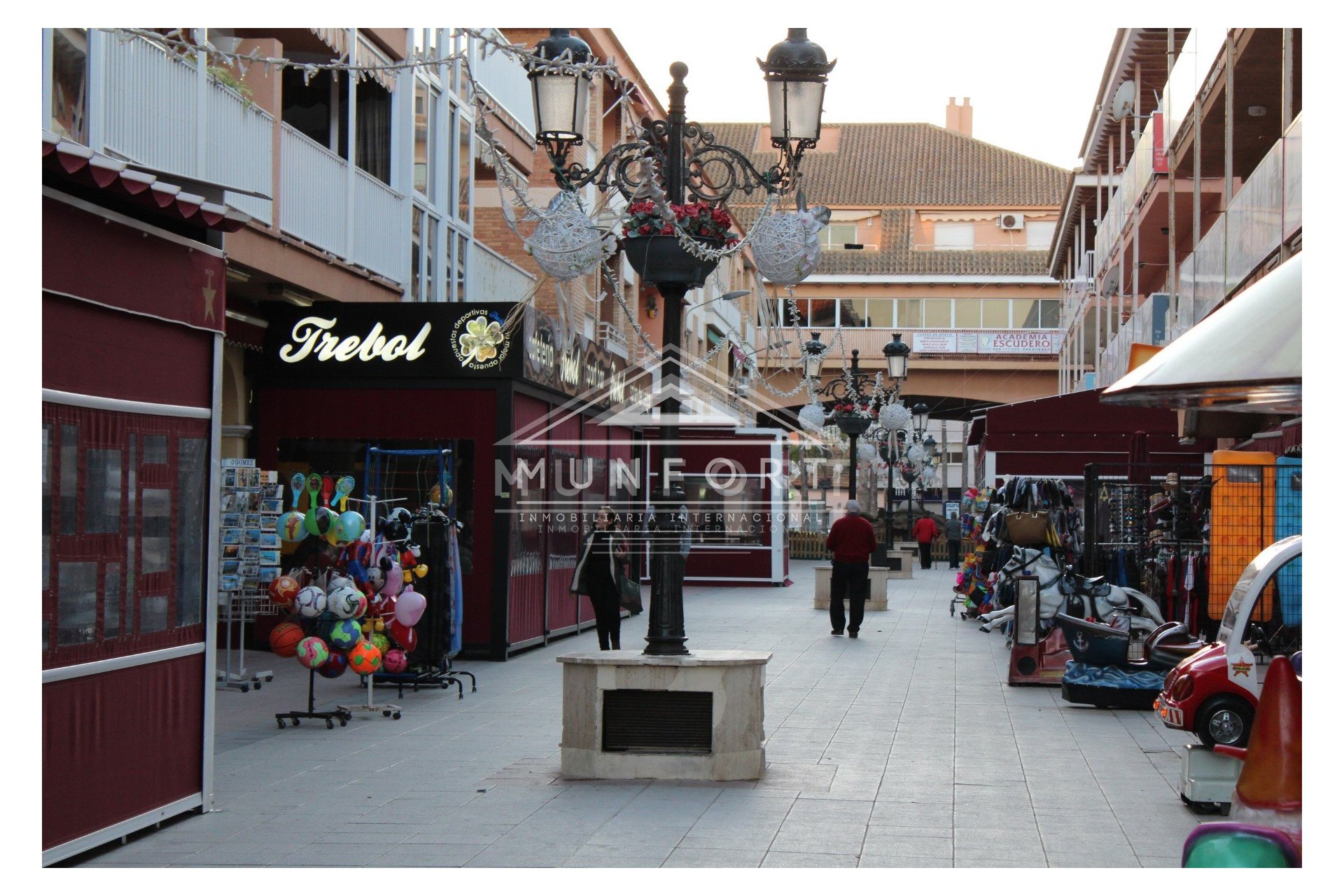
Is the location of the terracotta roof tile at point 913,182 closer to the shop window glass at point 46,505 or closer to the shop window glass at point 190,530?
the shop window glass at point 190,530

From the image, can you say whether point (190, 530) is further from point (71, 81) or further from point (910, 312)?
point (910, 312)

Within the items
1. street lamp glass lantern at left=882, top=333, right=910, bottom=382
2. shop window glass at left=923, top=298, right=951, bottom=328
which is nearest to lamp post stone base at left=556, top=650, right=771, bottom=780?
street lamp glass lantern at left=882, top=333, right=910, bottom=382

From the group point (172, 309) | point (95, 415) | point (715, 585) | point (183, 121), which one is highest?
point (183, 121)

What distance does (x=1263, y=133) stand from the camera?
21125 mm

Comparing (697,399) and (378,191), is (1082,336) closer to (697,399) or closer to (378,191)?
(697,399)

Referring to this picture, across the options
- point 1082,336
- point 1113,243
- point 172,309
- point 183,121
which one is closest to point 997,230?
point 1082,336

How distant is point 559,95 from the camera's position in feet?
32.1

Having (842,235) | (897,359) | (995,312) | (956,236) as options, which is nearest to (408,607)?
(897,359)

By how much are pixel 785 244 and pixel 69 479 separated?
4.62m

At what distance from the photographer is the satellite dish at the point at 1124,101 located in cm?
3102

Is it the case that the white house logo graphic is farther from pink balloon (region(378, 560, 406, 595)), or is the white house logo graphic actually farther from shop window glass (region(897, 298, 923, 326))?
shop window glass (region(897, 298, 923, 326))

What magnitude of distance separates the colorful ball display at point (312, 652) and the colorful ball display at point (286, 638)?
0.13 ft
